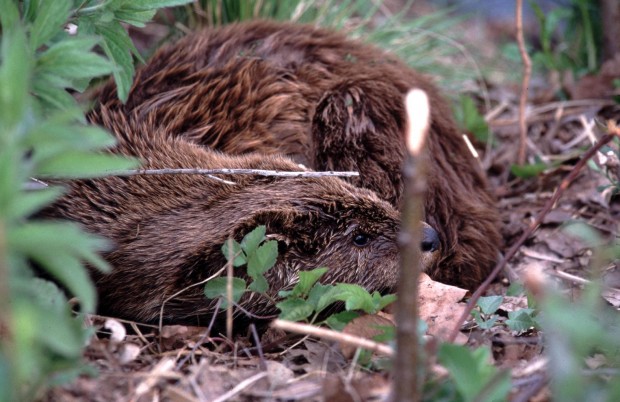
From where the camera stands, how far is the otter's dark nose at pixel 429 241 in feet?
12.5

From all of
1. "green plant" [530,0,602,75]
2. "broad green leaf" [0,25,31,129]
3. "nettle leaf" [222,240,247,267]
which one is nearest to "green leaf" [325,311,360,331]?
"nettle leaf" [222,240,247,267]

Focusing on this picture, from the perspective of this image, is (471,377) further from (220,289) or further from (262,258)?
(220,289)

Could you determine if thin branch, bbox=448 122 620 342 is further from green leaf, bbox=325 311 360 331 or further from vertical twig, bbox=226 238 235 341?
vertical twig, bbox=226 238 235 341

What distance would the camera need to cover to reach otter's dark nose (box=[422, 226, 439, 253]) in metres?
3.81

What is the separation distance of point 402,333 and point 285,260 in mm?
1715

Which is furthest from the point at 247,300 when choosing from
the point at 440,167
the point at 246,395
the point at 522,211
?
the point at 522,211

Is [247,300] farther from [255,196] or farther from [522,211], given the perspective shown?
[522,211]

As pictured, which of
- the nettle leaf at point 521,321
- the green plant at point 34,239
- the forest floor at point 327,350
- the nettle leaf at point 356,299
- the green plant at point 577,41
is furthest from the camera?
the green plant at point 577,41

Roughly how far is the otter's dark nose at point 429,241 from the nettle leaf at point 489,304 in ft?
1.75

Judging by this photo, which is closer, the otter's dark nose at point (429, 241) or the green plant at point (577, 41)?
the otter's dark nose at point (429, 241)

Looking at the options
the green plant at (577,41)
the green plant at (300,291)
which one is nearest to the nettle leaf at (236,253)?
the green plant at (300,291)

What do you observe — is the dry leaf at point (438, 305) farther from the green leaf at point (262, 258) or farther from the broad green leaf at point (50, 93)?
the broad green leaf at point (50, 93)

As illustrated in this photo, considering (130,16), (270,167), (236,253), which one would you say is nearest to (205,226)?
(236,253)

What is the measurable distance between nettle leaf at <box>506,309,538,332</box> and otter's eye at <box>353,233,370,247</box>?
95 cm
